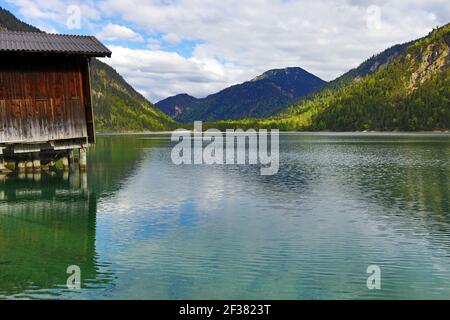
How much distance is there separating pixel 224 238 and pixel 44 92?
25958 millimetres

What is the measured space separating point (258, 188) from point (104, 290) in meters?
24.6

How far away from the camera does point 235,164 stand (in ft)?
199

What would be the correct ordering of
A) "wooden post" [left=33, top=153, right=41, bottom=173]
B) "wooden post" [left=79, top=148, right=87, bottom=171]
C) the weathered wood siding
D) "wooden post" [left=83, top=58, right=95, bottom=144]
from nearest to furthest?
the weathered wood siding, "wooden post" [left=83, top=58, right=95, bottom=144], "wooden post" [left=33, top=153, right=41, bottom=173], "wooden post" [left=79, top=148, right=87, bottom=171]

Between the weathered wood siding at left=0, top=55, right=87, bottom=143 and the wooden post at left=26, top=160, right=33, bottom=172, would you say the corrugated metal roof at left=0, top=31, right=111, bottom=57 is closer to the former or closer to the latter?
the weathered wood siding at left=0, top=55, right=87, bottom=143

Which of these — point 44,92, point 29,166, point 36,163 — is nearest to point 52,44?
Result: point 44,92

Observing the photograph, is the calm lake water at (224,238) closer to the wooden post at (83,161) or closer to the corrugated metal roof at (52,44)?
the wooden post at (83,161)

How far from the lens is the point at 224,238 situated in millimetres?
22156

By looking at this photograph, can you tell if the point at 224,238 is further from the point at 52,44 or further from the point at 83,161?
the point at 83,161

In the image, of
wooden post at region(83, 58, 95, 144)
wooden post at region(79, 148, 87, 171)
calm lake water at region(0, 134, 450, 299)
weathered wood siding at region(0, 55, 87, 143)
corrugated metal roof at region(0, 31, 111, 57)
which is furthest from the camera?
wooden post at region(79, 148, 87, 171)

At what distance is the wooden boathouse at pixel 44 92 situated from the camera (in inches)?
1548

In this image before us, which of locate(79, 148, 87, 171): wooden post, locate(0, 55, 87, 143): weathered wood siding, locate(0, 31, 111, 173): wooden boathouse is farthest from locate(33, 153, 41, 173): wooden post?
locate(0, 55, 87, 143): weathered wood siding

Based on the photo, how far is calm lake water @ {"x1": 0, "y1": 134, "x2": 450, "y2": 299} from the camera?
15.5 metres

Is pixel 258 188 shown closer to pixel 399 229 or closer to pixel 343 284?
pixel 399 229
